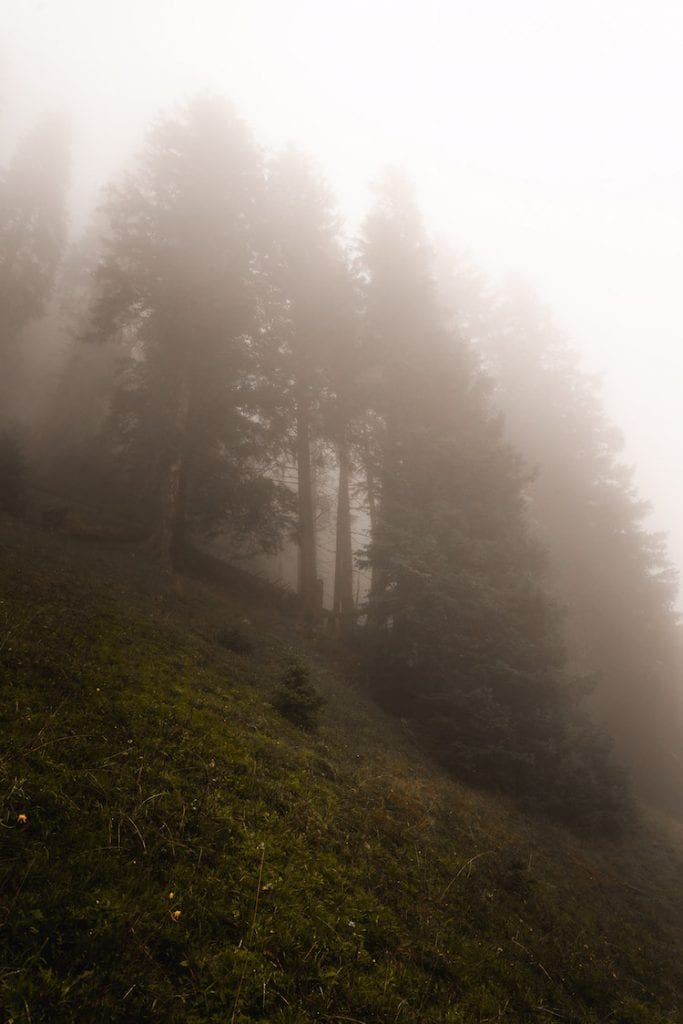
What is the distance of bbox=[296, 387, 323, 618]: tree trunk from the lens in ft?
61.6

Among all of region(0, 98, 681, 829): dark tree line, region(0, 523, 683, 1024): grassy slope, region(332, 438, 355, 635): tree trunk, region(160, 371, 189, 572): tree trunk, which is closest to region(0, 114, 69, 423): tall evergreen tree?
region(0, 98, 681, 829): dark tree line

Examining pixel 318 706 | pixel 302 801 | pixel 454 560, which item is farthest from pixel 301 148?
pixel 302 801

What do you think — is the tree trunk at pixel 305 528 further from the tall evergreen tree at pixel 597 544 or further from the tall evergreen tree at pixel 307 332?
the tall evergreen tree at pixel 597 544

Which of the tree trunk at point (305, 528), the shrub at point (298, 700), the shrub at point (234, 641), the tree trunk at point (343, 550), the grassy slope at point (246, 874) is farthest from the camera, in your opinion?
the tree trunk at point (343, 550)

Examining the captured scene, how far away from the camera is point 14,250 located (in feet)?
90.9

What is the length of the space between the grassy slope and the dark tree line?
11.8 ft

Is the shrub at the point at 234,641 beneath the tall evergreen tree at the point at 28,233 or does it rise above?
beneath

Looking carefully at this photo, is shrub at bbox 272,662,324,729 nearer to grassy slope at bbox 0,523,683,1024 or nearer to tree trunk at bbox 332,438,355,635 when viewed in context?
grassy slope at bbox 0,523,683,1024

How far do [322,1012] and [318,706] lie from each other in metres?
5.83

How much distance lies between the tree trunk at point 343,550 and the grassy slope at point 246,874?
8.83 m

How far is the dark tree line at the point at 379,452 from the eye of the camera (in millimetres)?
13297

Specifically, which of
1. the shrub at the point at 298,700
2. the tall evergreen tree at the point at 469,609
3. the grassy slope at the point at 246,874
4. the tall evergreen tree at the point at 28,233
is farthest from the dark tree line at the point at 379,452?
the tall evergreen tree at the point at 28,233

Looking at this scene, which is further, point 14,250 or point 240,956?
point 14,250

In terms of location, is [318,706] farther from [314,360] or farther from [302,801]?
[314,360]
